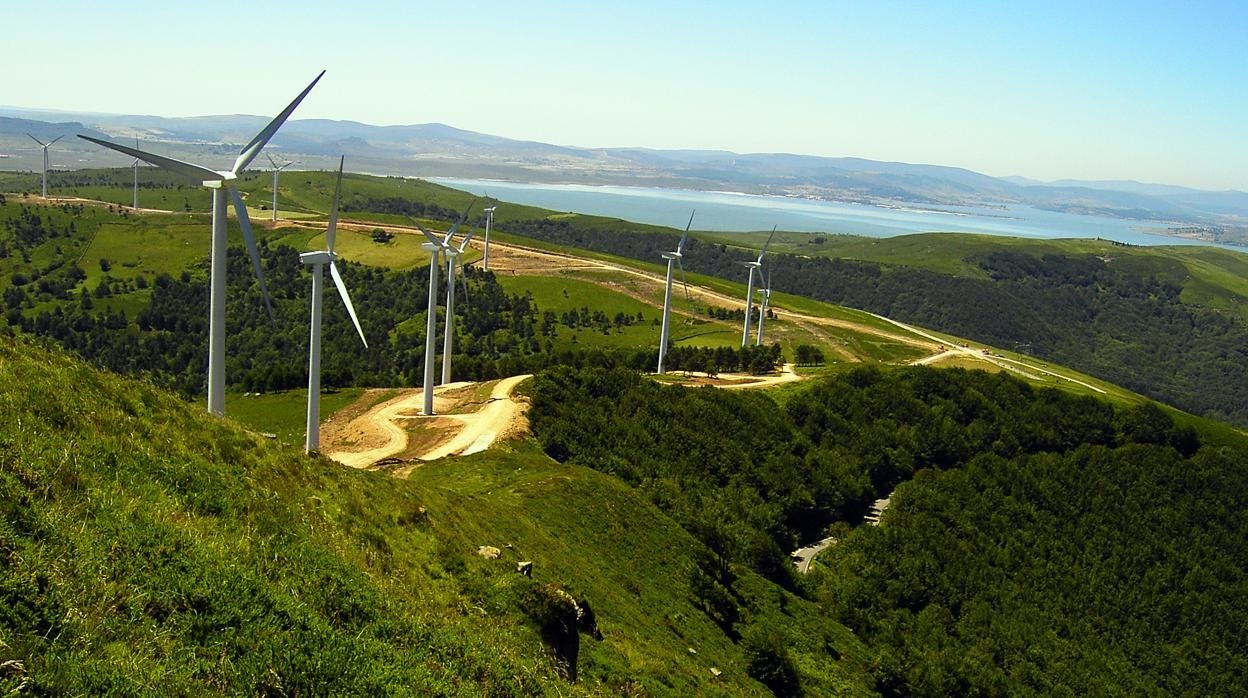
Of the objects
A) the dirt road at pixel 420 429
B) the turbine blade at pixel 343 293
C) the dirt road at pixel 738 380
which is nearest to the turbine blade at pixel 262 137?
the turbine blade at pixel 343 293

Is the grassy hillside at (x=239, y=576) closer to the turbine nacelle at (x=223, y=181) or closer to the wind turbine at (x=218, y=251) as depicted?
the wind turbine at (x=218, y=251)

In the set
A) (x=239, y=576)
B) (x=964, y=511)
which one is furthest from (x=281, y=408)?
(x=964, y=511)

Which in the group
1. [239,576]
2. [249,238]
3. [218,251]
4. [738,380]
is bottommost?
[738,380]

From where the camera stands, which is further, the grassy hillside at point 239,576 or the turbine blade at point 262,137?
the turbine blade at point 262,137

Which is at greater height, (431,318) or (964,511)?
(431,318)

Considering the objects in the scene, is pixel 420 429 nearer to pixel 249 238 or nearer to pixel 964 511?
pixel 249 238

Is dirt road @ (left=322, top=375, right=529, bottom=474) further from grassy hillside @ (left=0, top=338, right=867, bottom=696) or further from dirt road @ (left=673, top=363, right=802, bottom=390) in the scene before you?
dirt road @ (left=673, top=363, right=802, bottom=390)
